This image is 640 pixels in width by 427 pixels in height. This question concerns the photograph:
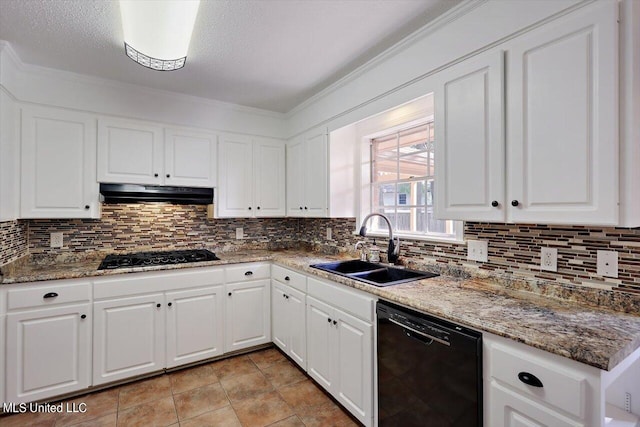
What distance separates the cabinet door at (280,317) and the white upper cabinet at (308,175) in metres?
0.77

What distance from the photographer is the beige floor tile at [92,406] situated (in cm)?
205

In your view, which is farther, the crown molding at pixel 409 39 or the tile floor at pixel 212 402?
the tile floor at pixel 212 402

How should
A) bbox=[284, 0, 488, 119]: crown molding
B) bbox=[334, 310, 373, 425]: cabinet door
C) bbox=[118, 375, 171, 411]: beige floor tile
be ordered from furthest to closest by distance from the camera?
1. bbox=[118, 375, 171, 411]: beige floor tile
2. bbox=[334, 310, 373, 425]: cabinet door
3. bbox=[284, 0, 488, 119]: crown molding

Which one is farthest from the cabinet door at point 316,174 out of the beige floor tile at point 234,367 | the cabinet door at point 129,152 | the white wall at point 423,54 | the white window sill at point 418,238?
the beige floor tile at point 234,367

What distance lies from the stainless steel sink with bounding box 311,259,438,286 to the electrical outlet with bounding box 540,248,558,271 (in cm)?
61

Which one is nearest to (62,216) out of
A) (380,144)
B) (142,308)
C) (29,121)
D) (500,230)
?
(29,121)

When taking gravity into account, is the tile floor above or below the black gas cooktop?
below

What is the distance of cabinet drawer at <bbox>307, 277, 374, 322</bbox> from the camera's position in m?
1.83

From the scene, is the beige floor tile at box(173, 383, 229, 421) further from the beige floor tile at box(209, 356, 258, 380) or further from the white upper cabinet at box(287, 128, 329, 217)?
the white upper cabinet at box(287, 128, 329, 217)

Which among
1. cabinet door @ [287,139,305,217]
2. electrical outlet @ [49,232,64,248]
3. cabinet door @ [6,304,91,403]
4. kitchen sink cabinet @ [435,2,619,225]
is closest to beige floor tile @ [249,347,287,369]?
cabinet door @ [6,304,91,403]

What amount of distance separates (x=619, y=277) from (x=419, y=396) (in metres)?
1.02

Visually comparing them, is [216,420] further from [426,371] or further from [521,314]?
[521,314]

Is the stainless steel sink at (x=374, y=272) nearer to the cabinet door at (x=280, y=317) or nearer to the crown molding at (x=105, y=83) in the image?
the cabinet door at (x=280, y=317)

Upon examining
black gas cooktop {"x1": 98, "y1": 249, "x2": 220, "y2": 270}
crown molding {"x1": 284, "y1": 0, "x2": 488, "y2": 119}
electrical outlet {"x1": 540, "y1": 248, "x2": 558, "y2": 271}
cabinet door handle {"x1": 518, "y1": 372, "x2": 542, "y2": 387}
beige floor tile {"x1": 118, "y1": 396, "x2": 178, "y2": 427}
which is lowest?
beige floor tile {"x1": 118, "y1": 396, "x2": 178, "y2": 427}
